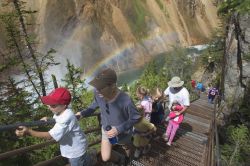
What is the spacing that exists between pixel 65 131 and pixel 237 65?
12704 millimetres

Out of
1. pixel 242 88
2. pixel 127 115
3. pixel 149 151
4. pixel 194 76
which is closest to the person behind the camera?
pixel 127 115

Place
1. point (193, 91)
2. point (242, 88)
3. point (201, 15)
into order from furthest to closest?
point (201, 15)
point (193, 91)
point (242, 88)

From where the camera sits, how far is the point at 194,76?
59812 mm

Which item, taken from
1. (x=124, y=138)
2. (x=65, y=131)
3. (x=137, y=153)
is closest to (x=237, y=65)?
(x=137, y=153)

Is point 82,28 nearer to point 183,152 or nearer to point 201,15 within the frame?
point 201,15

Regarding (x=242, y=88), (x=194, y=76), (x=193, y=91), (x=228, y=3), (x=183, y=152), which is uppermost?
(x=228, y=3)

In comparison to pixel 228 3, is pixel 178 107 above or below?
below

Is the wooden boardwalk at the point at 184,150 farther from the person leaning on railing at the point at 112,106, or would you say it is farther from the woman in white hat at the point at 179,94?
the person leaning on railing at the point at 112,106

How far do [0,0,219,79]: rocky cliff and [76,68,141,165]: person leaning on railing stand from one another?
4660cm

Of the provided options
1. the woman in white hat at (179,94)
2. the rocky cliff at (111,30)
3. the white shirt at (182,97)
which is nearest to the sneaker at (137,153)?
the woman in white hat at (179,94)

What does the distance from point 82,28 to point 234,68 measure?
41296 mm

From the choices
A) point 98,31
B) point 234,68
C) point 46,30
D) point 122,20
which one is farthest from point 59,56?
point 234,68

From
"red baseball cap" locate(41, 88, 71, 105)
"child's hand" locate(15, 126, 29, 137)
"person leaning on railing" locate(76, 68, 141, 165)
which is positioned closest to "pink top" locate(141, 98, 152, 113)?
"person leaning on railing" locate(76, 68, 141, 165)

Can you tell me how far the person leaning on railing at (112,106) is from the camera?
4.13 meters
